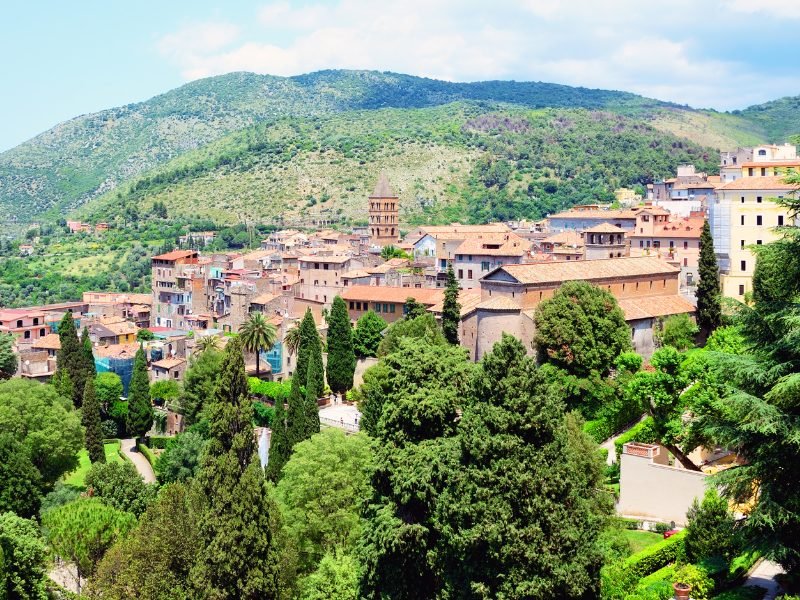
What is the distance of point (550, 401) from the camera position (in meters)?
24.3

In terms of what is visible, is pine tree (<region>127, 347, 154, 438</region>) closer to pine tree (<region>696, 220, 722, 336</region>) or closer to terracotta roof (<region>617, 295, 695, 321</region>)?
terracotta roof (<region>617, 295, 695, 321</region>)

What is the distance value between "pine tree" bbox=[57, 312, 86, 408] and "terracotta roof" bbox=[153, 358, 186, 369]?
25.3ft

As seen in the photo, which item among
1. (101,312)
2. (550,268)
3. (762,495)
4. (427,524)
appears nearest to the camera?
(762,495)

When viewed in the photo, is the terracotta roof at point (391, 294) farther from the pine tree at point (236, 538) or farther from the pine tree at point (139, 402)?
the pine tree at point (236, 538)

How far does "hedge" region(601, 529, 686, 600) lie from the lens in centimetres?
2477

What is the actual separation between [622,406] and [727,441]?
23.5 metres

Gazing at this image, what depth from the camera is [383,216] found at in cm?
11469

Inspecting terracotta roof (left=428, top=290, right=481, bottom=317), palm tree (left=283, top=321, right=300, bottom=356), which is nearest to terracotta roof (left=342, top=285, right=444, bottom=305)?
terracotta roof (left=428, top=290, right=481, bottom=317)

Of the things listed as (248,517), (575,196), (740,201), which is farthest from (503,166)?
(248,517)

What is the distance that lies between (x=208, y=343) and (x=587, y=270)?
3014 centimetres

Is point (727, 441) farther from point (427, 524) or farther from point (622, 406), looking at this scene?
point (622, 406)

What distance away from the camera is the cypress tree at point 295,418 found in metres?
48.9

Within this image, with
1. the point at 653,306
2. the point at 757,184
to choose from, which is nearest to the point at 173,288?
the point at 653,306

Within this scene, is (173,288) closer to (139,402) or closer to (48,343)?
(48,343)
